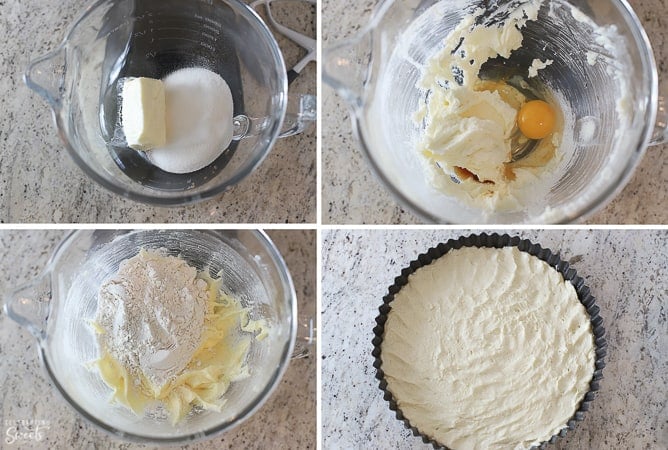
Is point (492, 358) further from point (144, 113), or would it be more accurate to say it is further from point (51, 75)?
point (51, 75)

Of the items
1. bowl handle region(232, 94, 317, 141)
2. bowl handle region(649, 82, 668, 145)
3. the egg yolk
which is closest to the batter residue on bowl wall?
bowl handle region(232, 94, 317, 141)

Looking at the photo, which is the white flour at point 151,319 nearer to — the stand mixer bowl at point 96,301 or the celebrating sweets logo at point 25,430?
the stand mixer bowl at point 96,301

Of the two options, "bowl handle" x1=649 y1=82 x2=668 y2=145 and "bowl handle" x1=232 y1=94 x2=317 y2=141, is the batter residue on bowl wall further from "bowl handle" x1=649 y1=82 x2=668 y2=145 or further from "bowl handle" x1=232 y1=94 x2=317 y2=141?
"bowl handle" x1=649 y1=82 x2=668 y2=145

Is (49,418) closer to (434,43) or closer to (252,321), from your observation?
(252,321)

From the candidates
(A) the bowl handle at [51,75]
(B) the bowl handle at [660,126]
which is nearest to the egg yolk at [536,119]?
(B) the bowl handle at [660,126]

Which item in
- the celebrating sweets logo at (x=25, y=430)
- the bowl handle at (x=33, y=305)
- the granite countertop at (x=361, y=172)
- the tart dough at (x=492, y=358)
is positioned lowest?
the celebrating sweets logo at (x=25, y=430)

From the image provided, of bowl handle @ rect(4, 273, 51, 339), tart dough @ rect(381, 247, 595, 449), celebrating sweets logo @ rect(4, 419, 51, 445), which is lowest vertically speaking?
celebrating sweets logo @ rect(4, 419, 51, 445)
